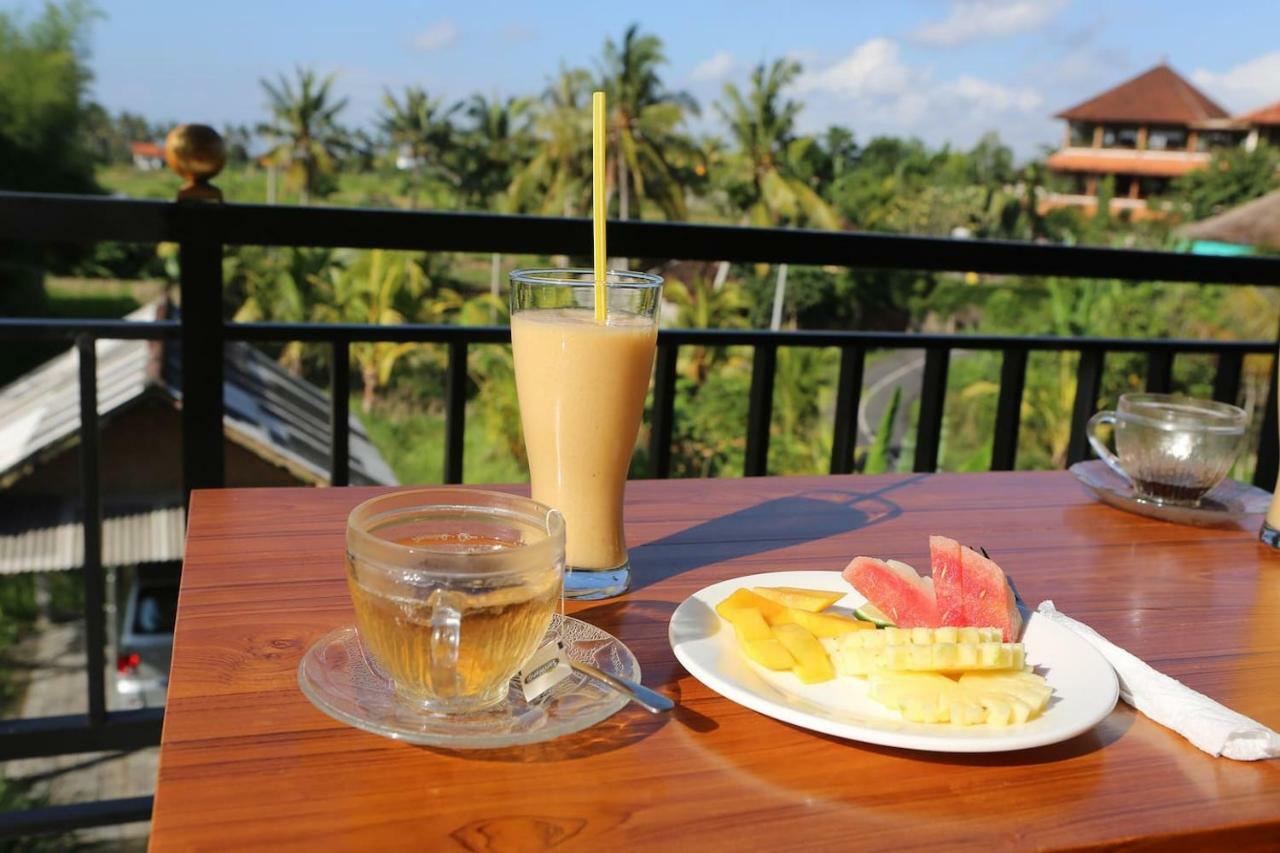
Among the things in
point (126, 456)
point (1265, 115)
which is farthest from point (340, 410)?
point (1265, 115)

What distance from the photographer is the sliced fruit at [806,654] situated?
0.67 meters

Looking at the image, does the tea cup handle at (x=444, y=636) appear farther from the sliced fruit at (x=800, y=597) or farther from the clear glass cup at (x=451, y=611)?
the sliced fruit at (x=800, y=597)

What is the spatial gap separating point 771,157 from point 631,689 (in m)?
35.8

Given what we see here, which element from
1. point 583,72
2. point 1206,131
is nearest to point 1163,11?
point 1206,131

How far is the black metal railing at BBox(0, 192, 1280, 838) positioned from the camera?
1.61m

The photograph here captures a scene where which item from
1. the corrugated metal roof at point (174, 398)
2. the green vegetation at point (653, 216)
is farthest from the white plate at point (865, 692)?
the green vegetation at point (653, 216)

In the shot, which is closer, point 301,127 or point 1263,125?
point 301,127

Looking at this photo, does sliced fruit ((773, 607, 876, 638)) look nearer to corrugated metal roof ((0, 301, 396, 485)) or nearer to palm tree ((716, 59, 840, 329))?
corrugated metal roof ((0, 301, 396, 485))

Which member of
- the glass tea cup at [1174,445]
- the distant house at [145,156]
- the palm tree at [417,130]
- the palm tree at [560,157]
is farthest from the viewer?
the distant house at [145,156]

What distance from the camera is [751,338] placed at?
203cm

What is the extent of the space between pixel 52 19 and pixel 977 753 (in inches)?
1946

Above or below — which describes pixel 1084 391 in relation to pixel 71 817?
above

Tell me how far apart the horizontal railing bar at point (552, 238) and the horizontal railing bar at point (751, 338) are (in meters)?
0.13

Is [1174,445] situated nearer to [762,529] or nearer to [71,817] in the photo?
[762,529]
